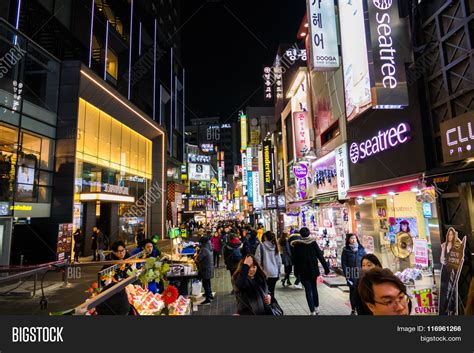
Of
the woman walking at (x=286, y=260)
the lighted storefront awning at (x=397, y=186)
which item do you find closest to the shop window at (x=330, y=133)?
the lighted storefront awning at (x=397, y=186)

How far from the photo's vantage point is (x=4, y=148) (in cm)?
1310

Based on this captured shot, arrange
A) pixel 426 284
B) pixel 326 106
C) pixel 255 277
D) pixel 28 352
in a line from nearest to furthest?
pixel 28 352
pixel 255 277
pixel 426 284
pixel 326 106

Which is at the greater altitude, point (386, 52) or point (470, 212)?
point (386, 52)

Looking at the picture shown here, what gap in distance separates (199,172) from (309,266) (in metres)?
42.2

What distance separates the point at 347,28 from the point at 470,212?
26.0 ft

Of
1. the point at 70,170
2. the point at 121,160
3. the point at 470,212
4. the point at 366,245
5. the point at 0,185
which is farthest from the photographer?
the point at 121,160

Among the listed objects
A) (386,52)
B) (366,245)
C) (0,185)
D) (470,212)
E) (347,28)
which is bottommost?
(366,245)

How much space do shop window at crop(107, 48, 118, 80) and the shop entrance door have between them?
15465 millimetres

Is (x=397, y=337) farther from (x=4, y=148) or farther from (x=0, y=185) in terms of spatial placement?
(x=4, y=148)

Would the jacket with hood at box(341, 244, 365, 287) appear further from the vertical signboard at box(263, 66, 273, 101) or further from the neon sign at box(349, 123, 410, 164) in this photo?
the vertical signboard at box(263, 66, 273, 101)

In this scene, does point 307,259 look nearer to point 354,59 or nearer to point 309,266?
point 309,266

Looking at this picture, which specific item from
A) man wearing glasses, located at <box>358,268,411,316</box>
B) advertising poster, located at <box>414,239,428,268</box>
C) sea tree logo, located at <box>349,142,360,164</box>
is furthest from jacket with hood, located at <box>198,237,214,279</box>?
sea tree logo, located at <box>349,142,360,164</box>

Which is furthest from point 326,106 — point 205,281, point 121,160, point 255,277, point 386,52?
point 121,160

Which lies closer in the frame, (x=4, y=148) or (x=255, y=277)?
(x=255, y=277)
